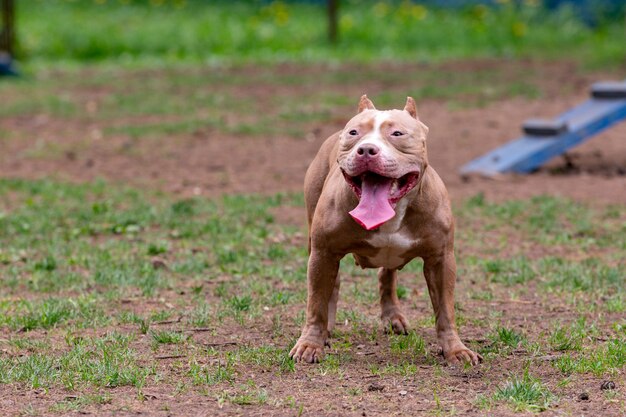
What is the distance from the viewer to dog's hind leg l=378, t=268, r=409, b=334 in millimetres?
6133

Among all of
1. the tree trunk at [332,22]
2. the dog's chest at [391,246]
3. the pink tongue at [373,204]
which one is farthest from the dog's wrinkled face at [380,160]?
the tree trunk at [332,22]

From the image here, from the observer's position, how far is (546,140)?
1105cm

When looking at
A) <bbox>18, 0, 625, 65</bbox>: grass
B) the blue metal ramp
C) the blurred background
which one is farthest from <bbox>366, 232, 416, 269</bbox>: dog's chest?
<bbox>18, 0, 625, 65</bbox>: grass

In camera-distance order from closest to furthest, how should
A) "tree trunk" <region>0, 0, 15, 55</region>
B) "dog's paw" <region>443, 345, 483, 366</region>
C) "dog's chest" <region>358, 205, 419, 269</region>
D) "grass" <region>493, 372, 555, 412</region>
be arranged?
"grass" <region>493, 372, 555, 412</region> < "dog's chest" <region>358, 205, 419, 269</region> < "dog's paw" <region>443, 345, 483, 366</region> < "tree trunk" <region>0, 0, 15, 55</region>

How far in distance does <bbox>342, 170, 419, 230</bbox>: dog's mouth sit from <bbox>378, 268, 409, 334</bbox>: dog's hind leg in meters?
1.11

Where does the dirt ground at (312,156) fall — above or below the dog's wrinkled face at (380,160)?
below

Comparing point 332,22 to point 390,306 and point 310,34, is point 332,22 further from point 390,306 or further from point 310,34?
point 390,306

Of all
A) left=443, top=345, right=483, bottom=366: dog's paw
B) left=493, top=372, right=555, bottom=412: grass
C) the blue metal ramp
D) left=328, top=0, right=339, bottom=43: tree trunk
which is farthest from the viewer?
left=328, top=0, right=339, bottom=43: tree trunk

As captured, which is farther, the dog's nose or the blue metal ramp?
the blue metal ramp

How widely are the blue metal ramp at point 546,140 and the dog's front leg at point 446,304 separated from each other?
5.46 m

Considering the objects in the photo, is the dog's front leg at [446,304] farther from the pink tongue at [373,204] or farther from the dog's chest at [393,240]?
the pink tongue at [373,204]

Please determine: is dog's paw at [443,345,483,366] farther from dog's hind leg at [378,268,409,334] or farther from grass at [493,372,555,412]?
dog's hind leg at [378,268,409,334]

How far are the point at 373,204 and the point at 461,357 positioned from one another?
38.6 inches

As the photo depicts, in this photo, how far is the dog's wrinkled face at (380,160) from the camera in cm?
491
